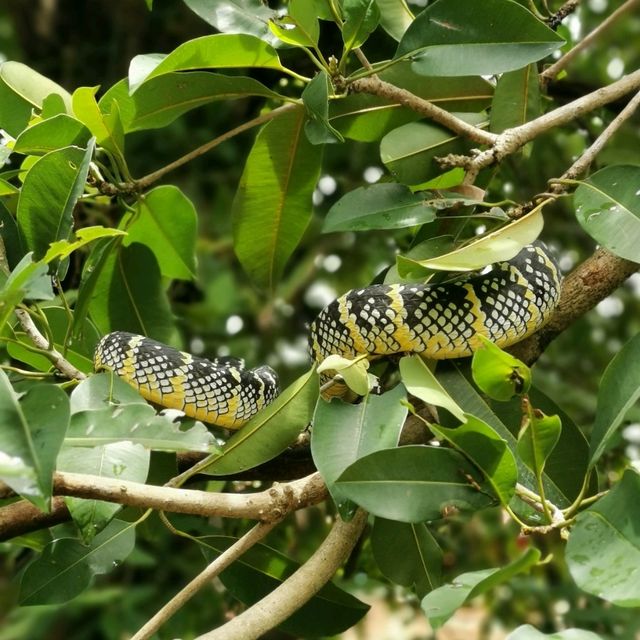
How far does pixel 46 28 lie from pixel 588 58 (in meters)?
2.82

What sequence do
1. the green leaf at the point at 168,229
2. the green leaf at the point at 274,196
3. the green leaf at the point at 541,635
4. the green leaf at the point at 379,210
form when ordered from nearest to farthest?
the green leaf at the point at 541,635 < the green leaf at the point at 379,210 < the green leaf at the point at 274,196 < the green leaf at the point at 168,229

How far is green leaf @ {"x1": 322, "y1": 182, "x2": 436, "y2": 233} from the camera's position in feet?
7.63

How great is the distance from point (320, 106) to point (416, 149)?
1.41ft

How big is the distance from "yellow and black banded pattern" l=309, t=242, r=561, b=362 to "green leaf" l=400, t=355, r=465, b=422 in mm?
89

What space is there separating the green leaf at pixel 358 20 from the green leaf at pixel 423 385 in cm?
66

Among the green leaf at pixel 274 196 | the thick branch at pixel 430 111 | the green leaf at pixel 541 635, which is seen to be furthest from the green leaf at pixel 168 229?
the green leaf at pixel 541 635

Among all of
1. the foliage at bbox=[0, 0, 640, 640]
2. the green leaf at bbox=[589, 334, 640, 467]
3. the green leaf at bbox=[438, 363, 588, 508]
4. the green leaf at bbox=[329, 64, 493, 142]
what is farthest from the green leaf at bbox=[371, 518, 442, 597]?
the green leaf at bbox=[329, 64, 493, 142]

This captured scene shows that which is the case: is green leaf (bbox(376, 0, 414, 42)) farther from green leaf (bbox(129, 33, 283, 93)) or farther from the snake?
the snake

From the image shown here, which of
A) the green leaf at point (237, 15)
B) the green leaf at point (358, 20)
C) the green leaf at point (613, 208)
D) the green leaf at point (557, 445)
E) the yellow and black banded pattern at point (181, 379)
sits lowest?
the yellow and black banded pattern at point (181, 379)

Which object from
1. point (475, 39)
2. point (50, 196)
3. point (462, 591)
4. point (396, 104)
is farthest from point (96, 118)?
point (462, 591)

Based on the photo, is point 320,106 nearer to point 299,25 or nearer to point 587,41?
point 299,25

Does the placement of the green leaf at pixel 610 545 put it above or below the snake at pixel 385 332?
above

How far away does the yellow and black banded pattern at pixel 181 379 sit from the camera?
101 inches

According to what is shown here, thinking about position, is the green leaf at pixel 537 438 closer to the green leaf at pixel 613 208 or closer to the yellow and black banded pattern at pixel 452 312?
the green leaf at pixel 613 208
